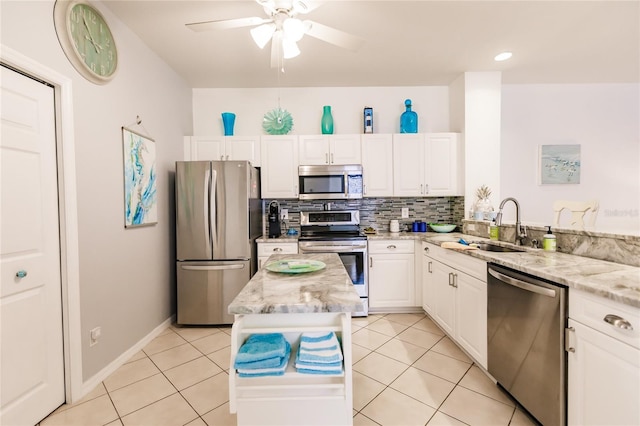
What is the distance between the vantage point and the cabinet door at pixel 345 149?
3.44m

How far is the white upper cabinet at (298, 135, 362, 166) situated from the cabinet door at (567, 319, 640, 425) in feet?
8.43

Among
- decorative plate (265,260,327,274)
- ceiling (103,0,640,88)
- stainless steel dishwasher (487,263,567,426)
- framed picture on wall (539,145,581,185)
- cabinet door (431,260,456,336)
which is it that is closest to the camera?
stainless steel dishwasher (487,263,567,426)

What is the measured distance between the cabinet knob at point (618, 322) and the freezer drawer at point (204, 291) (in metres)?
2.72

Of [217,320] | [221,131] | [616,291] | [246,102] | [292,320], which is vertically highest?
[246,102]

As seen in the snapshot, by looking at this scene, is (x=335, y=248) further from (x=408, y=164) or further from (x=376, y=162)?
(x=408, y=164)

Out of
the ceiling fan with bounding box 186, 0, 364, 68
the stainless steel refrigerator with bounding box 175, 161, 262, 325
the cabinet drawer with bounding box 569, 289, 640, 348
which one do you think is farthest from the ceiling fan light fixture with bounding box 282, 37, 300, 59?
the cabinet drawer with bounding box 569, 289, 640, 348

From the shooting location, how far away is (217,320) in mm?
2934

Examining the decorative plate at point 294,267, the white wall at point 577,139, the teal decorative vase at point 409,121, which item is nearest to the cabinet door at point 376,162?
the teal decorative vase at point 409,121

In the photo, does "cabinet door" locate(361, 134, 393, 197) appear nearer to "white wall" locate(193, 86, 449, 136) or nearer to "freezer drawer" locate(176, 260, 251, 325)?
"white wall" locate(193, 86, 449, 136)

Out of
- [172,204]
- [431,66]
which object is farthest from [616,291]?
[172,204]

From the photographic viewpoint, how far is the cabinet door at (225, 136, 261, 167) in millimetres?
3412

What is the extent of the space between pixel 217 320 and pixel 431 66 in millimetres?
3592

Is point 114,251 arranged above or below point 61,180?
below

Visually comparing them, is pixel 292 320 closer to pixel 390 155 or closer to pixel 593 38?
pixel 390 155
